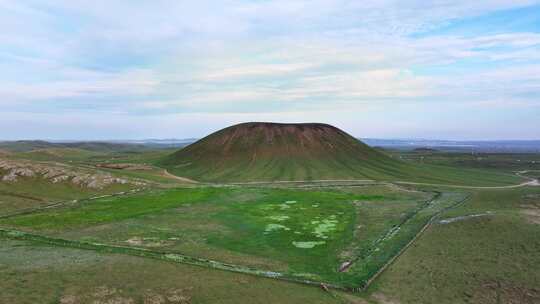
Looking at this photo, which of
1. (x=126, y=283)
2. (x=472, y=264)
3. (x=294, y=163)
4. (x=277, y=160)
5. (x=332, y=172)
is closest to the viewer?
(x=126, y=283)

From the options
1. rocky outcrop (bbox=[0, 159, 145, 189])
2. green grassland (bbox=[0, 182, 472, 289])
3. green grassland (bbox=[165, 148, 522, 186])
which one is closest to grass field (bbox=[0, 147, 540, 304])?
green grassland (bbox=[0, 182, 472, 289])

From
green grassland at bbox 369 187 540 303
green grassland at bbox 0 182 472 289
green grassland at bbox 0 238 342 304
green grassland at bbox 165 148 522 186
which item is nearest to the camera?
green grassland at bbox 0 238 342 304

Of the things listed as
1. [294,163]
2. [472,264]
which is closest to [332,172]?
[294,163]

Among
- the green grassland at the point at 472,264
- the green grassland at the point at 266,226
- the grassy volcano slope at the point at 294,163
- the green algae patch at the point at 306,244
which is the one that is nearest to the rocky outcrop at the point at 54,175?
the green grassland at the point at 266,226

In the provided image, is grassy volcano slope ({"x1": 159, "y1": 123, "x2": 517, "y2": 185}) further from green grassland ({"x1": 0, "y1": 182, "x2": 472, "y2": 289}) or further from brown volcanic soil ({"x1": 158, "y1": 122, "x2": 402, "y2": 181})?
green grassland ({"x1": 0, "y1": 182, "x2": 472, "y2": 289})

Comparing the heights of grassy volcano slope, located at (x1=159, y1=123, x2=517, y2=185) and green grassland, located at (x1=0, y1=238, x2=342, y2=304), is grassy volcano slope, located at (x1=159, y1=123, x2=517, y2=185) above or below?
above

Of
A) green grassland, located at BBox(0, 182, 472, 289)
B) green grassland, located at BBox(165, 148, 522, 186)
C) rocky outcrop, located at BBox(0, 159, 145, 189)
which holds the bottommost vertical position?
green grassland, located at BBox(0, 182, 472, 289)

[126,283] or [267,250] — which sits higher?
[126,283]

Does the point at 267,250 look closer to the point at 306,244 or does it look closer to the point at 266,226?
the point at 306,244

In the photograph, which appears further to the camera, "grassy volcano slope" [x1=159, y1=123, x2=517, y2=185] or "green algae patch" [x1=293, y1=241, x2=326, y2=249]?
"grassy volcano slope" [x1=159, y1=123, x2=517, y2=185]

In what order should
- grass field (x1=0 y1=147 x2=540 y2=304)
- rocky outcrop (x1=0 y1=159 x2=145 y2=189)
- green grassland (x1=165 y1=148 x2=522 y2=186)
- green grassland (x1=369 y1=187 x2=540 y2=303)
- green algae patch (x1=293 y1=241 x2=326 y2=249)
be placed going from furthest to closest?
green grassland (x1=165 y1=148 x2=522 y2=186) < rocky outcrop (x1=0 y1=159 x2=145 y2=189) < green algae patch (x1=293 y1=241 x2=326 y2=249) < green grassland (x1=369 y1=187 x2=540 y2=303) < grass field (x1=0 y1=147 x2=540 y2=304)
